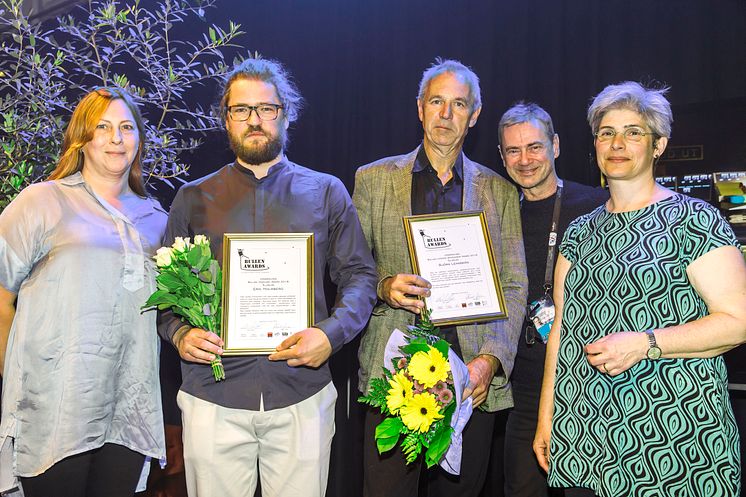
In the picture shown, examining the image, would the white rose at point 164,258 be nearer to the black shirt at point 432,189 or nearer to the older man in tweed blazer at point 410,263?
the older man in tweed blazer at point 410,263

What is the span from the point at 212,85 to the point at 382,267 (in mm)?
2907

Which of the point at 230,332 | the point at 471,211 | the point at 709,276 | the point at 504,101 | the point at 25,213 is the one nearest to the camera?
the point at 709,276

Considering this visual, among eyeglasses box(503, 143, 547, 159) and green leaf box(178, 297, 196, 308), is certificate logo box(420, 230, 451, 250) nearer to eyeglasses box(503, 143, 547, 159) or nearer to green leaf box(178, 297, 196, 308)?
eyeglasses box(503, 143, 547, 159)

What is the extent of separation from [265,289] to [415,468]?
94 cm

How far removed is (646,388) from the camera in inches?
75.9

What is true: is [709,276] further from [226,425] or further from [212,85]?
[212,85]

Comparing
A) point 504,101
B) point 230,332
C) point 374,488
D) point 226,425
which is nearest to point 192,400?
point 226,425

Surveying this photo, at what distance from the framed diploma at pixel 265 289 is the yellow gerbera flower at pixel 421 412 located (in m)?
0.47

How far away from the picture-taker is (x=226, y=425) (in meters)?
2.27

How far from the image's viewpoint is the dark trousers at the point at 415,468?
2523mm

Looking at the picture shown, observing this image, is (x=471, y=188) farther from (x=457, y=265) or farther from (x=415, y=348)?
(x=415, y=348)

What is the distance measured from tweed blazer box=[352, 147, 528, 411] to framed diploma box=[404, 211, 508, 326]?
0.11 metres

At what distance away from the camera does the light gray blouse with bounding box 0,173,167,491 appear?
2318 millimetres

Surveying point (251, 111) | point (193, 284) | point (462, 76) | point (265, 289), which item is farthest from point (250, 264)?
point (462, 76)
